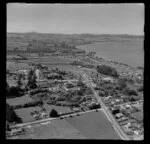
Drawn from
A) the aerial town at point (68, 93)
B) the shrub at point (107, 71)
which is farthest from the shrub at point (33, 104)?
the shrub at point (107, 71)

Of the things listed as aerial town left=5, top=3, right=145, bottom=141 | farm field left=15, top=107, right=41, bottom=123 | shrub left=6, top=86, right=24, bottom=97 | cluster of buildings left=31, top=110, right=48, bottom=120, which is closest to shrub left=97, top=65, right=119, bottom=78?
aerial town left=5, top=3, right=145, bottom=141

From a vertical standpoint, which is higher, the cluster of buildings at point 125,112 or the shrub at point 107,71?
the shrub at point 107,71

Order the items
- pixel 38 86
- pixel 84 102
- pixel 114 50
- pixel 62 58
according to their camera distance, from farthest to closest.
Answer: pixel 114 50, pixel 62 58, pixel 38 86, pixel 84 102

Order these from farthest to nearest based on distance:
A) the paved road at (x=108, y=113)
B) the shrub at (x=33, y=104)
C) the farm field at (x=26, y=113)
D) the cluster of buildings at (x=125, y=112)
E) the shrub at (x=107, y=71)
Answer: the shrub at (x=107, y=71) → the shrub at (x=33, y=104) → the farm field at (x=26, y=113) → the cluster of buildings at (x=125, y=112) → the paved road at (x=108, y=113)

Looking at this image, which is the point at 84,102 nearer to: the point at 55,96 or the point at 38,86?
the point at 55,96

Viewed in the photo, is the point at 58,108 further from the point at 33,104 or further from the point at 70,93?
the point at 70,93

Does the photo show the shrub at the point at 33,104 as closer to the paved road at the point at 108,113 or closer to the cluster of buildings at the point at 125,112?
the paved road at the point at 108,113

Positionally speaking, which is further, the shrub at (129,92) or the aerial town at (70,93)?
the shrub at (129,92)

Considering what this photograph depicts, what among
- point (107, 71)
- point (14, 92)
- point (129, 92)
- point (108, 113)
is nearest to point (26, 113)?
point (14, 92)

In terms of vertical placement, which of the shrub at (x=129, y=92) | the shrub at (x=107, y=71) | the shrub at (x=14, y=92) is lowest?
the shrub at (x=129, y=92)

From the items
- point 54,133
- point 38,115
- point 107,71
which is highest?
point 107,71
